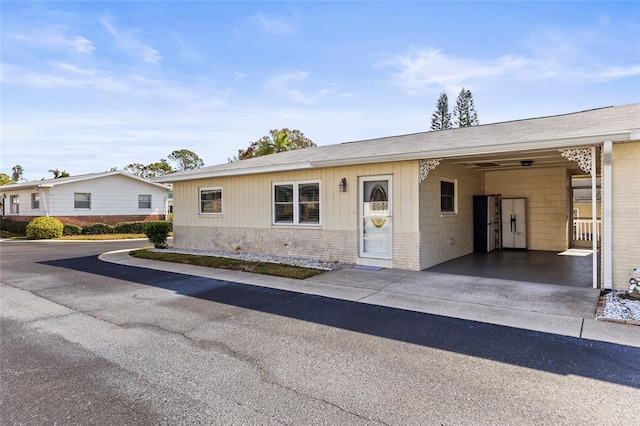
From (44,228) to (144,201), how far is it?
678cm

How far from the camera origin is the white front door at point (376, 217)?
9.43 m

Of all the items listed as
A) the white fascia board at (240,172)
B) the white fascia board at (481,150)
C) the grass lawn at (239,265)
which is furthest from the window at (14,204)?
the white fascia board at (481,150)

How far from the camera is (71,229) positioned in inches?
870

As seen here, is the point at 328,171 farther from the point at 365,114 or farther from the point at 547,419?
the point at 365,114

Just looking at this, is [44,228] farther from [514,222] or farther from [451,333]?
[514,222]

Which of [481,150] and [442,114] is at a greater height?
[442,114]

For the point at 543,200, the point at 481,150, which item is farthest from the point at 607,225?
the point at 543,200

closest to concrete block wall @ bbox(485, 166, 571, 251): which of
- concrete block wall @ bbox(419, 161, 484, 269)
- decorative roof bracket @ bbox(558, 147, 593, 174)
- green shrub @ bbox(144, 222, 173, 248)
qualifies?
concrete block wall @ bbox(419, 161, 484, 269)

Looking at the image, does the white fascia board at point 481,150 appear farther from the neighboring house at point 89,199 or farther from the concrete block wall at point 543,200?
the neighboring house at point 89,199

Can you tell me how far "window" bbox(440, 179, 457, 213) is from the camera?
1024 centimetres

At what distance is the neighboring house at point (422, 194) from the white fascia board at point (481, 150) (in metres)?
0.02

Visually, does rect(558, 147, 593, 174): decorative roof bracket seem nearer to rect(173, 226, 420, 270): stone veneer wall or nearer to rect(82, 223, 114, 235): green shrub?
rect(173, 226, 420, 270): stone veneer wall

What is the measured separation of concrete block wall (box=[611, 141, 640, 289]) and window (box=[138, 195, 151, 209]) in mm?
26541

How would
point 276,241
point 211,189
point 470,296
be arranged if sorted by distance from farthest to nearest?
1. point 211,189
2. point 276,241
3. point 470,296
